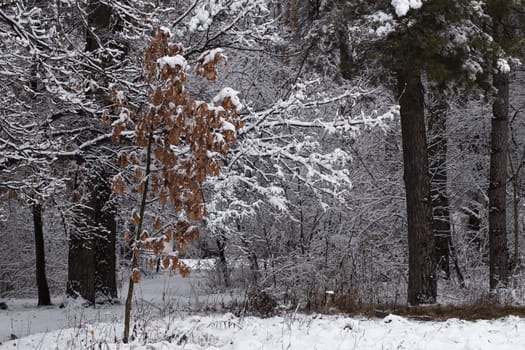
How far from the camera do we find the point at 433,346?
5.99m

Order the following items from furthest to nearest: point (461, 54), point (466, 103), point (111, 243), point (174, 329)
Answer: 1. point (466, 103)
2. point (111, 243)
3. point (461, 54)
4. point (174, 329)

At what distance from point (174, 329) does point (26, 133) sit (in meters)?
3.16

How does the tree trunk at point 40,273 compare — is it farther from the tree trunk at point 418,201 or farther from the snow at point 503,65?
the snow at point 503,65

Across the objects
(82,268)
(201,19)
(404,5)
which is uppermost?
(404,5)

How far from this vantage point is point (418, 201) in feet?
33.4

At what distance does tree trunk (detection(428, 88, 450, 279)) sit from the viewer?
15258 mm

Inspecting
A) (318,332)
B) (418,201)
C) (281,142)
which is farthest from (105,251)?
(318,332)

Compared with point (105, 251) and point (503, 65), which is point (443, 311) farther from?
point (105, 251)

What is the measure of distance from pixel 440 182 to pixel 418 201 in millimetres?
5875

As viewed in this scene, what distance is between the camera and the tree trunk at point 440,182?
15.3 meters

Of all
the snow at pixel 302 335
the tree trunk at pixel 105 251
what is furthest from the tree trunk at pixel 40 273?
the snow at pixel 302 335

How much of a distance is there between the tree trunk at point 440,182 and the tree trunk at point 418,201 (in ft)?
16.3

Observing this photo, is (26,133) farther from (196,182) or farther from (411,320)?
(411,320)

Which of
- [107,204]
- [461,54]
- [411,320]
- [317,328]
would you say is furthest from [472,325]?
[107,204]
